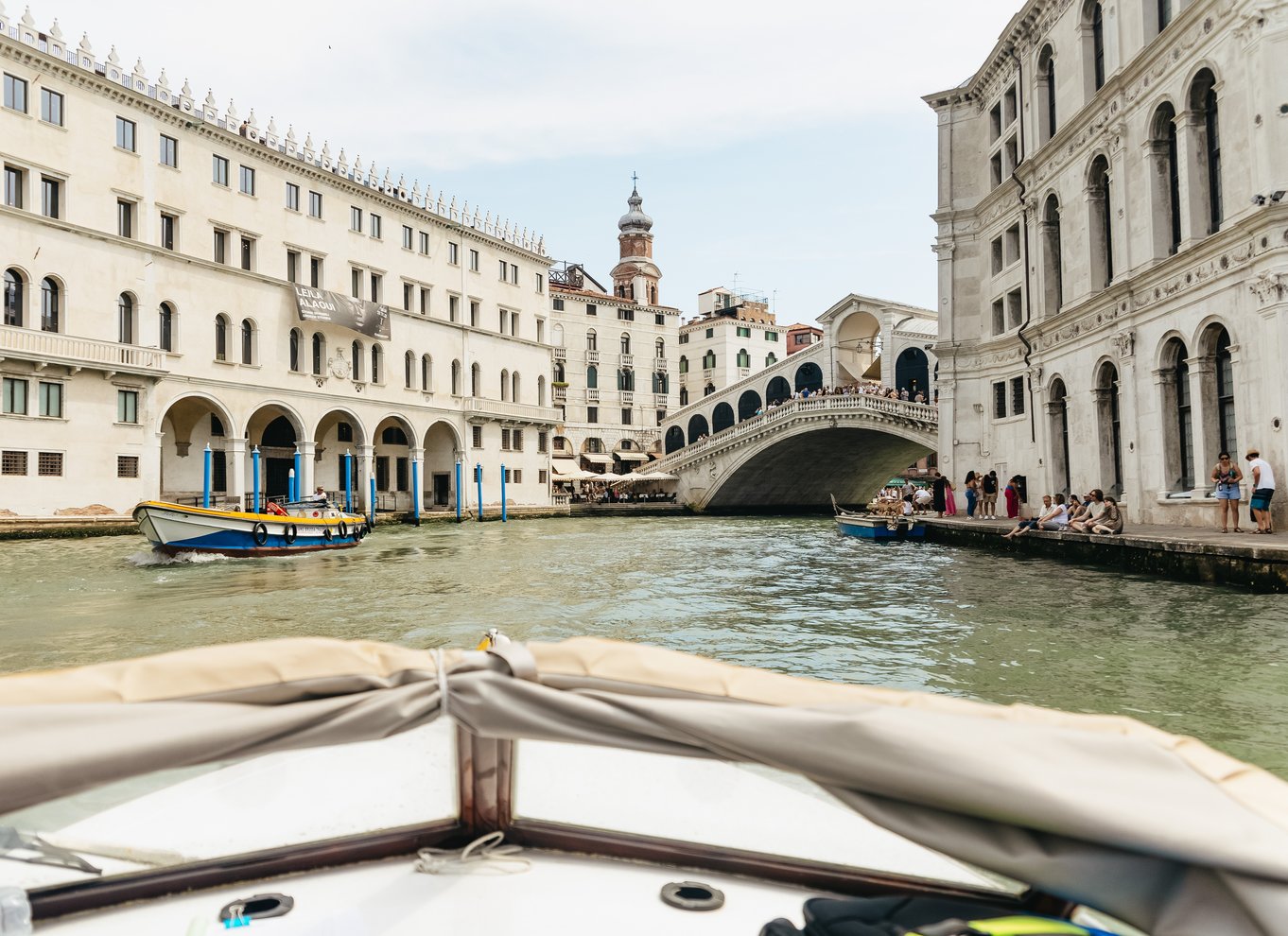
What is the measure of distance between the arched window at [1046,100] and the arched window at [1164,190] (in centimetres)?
474

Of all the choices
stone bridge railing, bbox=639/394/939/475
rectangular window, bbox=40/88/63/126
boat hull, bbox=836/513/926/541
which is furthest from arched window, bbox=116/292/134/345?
stone bridge railing, bbox=639/394/939/475

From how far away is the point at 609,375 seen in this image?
4641cm

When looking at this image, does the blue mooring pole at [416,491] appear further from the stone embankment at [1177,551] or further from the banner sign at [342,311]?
the stone embankment at [1177,551]

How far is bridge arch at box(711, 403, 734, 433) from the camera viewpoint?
4484 centimetres

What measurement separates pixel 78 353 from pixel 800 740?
23127 mm

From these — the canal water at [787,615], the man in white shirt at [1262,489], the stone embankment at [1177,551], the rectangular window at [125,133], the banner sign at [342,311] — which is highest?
the rectangular window at [125,133]

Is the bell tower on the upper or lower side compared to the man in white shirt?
upper

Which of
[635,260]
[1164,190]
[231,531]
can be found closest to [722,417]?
[635,260]

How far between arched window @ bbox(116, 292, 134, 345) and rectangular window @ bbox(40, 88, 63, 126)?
13.3 ft

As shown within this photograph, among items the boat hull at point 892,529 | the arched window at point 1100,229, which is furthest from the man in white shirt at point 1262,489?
the boat hull at point 892,529

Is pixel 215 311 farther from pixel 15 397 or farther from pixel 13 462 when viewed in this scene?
pixel 13 462

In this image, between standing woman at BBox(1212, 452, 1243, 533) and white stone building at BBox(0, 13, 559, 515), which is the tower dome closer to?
white stone building at BBox(0, 13, 559, 515)

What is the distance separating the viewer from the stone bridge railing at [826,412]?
26547 millimetres

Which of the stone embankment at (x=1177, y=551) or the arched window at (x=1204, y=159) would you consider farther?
the arched window at (x=1204, y=159)
